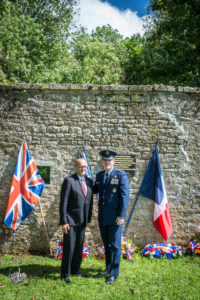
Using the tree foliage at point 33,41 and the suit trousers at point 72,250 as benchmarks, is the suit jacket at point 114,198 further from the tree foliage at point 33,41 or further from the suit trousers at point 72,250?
the tree foliage at point 33,41

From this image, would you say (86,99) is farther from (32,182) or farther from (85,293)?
(85,293)

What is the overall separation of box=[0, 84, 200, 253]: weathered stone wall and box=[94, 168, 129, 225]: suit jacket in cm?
116

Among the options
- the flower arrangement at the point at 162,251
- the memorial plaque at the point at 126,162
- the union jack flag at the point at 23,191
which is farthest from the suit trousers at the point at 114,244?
the union jack flag at the point at 23,191

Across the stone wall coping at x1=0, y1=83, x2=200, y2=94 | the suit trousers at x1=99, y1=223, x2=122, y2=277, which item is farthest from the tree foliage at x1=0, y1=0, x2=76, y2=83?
the suit trousers at x1=99, y1=223, x2=122, y2=277

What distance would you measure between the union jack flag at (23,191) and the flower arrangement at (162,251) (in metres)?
2.50

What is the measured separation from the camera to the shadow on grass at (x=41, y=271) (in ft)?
13.2

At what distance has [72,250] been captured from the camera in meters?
3.88

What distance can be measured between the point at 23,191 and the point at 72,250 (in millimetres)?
1782

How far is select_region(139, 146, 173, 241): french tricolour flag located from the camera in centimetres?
495

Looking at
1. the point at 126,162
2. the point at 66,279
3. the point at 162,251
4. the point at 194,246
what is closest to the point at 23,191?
the point at 66,279

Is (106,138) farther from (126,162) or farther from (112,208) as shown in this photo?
(112,208)

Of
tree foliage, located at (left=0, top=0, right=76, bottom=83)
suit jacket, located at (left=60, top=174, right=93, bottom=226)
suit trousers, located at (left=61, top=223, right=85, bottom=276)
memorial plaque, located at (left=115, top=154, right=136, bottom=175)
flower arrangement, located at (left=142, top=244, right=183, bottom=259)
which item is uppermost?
tree foliage, located at (left=0, top=0, right=76, bottom=83)

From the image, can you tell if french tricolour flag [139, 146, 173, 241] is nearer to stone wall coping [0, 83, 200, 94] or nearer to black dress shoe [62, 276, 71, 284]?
stone wall coping [0, 83, 200, 94]

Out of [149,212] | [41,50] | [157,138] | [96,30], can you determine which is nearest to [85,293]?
[149,212]
